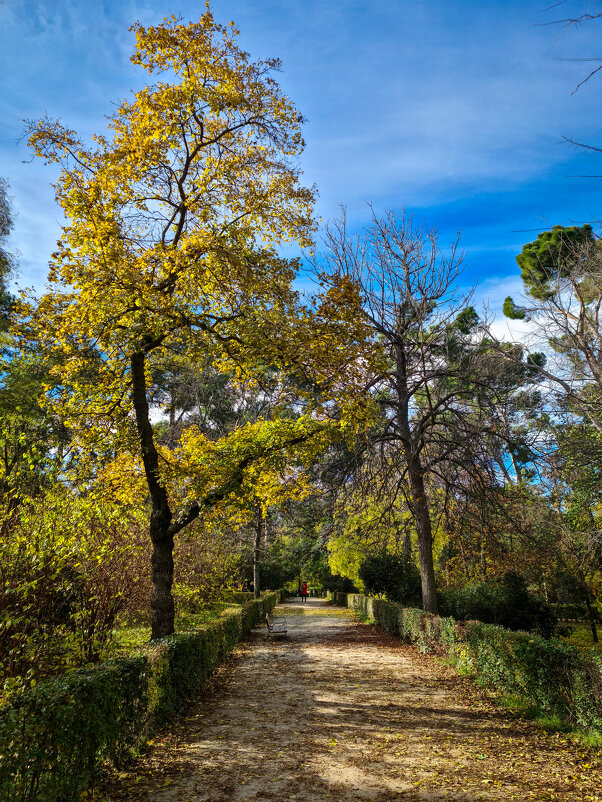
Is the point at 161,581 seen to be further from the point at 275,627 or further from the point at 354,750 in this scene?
the point at 275,627

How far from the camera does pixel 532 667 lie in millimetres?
6824

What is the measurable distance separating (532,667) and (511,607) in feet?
23.7

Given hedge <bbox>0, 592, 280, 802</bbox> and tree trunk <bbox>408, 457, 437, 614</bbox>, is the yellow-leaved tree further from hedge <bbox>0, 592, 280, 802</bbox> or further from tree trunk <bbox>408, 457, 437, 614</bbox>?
tree trunk <bbox>408, 457, 437, 614</bbox>

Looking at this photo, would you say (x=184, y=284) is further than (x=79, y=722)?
Yes

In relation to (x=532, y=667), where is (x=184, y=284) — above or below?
above

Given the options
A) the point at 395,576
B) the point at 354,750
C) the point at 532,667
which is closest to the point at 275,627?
the point at 395,576

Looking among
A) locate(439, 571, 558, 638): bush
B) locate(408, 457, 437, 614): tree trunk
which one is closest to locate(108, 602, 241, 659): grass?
locate(408, 457, 437, 614): tree trunk

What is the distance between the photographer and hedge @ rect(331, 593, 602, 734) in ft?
18.5

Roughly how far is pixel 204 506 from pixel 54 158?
230 inches

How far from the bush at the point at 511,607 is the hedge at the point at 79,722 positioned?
10.0 m

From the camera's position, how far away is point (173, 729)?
6.22 metres

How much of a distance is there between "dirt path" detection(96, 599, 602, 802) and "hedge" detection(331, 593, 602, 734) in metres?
0.40

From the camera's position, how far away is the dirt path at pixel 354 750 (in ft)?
14.4

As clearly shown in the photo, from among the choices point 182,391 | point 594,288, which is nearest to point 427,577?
point 594,288
